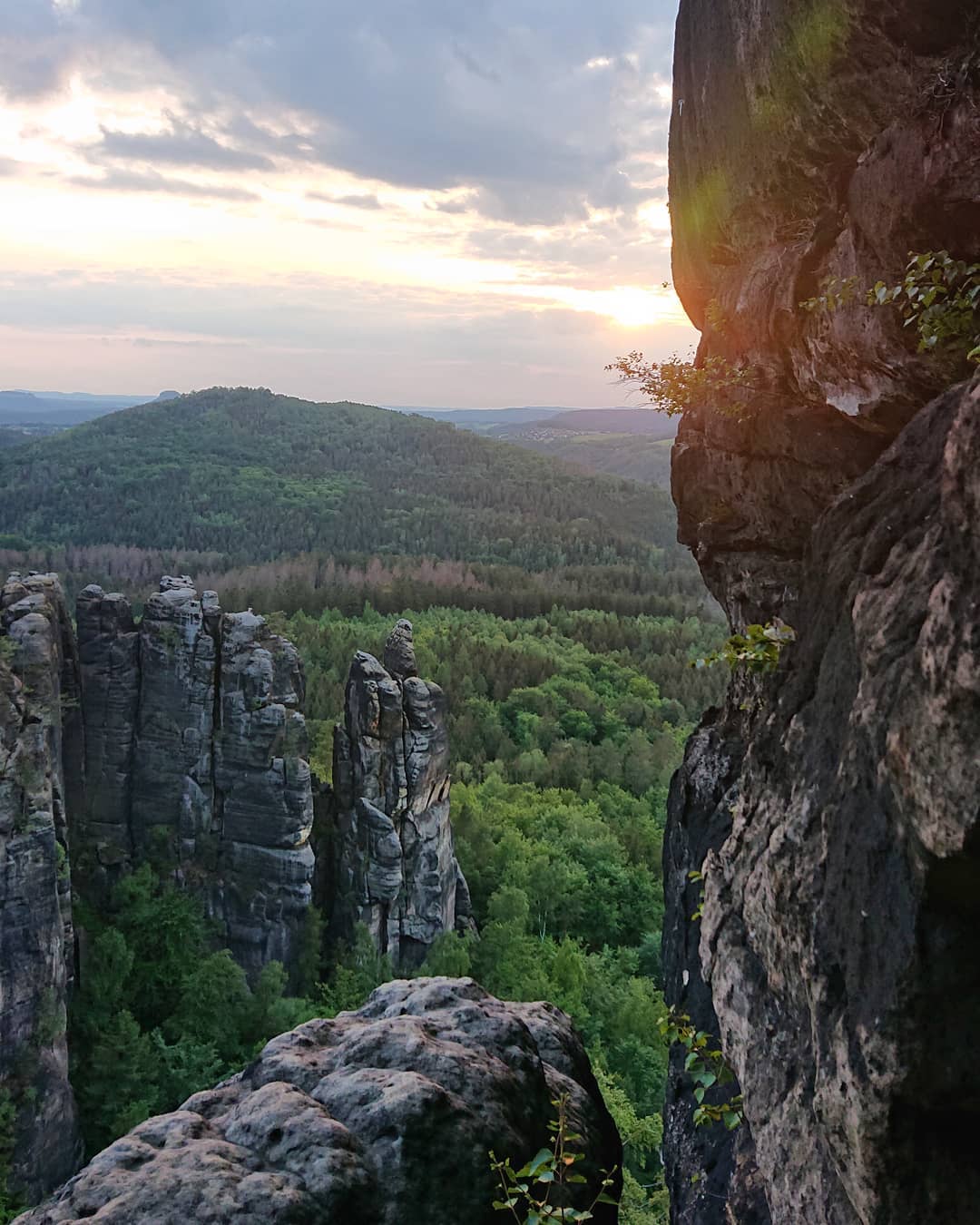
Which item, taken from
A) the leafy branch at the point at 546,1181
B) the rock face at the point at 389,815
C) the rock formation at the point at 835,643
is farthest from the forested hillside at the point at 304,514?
the leafy branch at the point at 546,1181

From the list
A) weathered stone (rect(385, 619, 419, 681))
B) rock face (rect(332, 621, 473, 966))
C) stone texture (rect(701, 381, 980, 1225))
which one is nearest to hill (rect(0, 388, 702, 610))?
weathered stone (rect(385, 619, 419, 681))

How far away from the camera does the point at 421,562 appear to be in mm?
130250

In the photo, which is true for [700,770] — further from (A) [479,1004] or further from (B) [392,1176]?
(B) [392,1176]

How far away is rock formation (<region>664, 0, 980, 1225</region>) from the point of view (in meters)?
4.89

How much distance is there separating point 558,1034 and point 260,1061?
3883 mm

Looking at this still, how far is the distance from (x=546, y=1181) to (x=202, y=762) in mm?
24310

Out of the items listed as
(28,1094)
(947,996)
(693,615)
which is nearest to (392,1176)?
(947,996)

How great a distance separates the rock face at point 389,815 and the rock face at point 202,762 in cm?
237

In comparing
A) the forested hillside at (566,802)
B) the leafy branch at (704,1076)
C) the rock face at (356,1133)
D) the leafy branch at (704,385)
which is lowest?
the forested hillside at (566,802)

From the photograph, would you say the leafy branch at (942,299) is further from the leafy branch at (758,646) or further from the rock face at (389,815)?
the rock face at (389,815)

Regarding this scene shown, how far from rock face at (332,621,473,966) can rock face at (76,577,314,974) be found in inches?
93.2

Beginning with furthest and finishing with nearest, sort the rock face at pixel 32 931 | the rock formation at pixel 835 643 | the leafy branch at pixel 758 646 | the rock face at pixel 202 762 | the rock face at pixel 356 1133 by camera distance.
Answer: the rock face at pixel 202 762
the rock face at pixel 32 931
the rock face at pixel 356 1133
the leafy branch at pixel 758 646
the rock formation at pixel 835 643

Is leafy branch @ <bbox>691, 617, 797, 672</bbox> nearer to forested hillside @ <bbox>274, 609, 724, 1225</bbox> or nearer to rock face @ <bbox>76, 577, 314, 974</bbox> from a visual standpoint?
forested hillside @ <bbox>274, 609, 724, 1225</bbox>

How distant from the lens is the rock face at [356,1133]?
7281 millimetres
